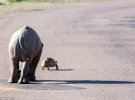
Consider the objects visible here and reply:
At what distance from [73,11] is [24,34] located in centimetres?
2653

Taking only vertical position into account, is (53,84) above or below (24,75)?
below

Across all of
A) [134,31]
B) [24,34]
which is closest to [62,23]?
[134,31]

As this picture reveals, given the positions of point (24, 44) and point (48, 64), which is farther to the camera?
point (48, 64)

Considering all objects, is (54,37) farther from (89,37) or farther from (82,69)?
(82,69)

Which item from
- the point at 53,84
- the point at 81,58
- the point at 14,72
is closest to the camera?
the point at 53,84

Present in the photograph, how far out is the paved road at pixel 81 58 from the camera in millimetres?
A: 11492

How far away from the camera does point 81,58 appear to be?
17031 mm

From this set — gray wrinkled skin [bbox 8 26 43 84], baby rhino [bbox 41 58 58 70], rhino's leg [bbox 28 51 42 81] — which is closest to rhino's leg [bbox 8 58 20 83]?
gray wrinkled skin [bbox 8 26 43 84]

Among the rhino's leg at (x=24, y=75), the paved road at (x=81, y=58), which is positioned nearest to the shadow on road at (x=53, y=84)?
the paved road at (x=81, y=58)

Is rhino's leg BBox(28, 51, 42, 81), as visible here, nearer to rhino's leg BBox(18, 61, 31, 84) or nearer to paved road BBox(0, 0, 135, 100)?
paved road BBox(0, 0, 135, 100)

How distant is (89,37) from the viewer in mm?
23312

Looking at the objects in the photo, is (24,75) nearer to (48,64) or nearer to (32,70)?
(32,70)

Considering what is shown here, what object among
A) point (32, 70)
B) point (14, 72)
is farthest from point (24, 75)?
point (32, 70)

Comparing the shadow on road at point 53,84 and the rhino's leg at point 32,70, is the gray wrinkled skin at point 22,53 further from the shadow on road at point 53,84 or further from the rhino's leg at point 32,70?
the shadow on road at point 53,84
